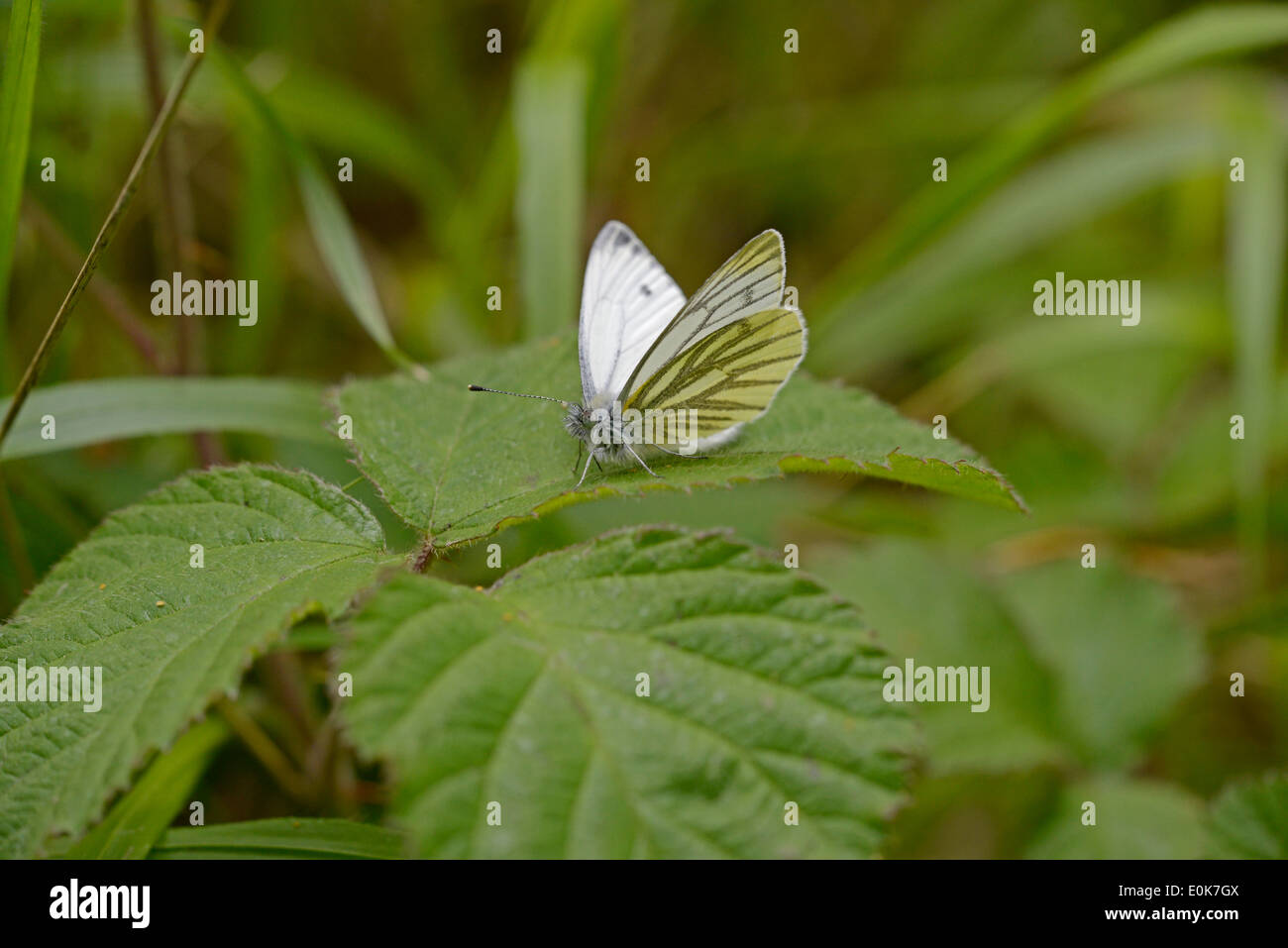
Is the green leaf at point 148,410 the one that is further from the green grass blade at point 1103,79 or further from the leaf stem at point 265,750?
the green grass blade at point 1103,79

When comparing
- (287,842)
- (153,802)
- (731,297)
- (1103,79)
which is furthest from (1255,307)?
(153,802)

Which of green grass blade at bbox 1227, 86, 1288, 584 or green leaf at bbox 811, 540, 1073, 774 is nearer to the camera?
green leaf at bbox 811, 540, 1073, 774

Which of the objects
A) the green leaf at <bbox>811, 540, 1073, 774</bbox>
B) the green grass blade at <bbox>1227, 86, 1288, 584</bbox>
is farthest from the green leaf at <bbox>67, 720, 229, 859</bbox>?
the green grass blade at <bbox>1227, 86, 1288, 584</bbox>

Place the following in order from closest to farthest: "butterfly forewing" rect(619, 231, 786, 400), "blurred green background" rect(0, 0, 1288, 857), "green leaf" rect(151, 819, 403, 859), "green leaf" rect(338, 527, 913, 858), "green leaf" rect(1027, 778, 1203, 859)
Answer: "green leaf" rect(338, 527, 913, 858) → "green leaf" rect(151, 819, 403, 859) → "butterfly forewing" rect(619, 231, 786, 400) → "green leaf" rect(1027, 778, 1203, 859) → "blurred green background" rect(0, 0, 1288, 857)

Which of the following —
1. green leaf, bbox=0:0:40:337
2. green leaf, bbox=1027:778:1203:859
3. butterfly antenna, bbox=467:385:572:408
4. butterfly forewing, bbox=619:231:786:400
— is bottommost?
green leaf, bbox=1027:778:1203:859

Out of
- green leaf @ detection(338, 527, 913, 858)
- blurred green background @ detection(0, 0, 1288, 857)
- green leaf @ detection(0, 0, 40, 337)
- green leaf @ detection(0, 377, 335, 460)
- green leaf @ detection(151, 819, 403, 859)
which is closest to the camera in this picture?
green leaf @ detection(338, 527, 913, 858)

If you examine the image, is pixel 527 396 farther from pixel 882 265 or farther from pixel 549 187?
pixel 882 265

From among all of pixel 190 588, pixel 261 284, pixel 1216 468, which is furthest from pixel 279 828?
pixel 1216 468

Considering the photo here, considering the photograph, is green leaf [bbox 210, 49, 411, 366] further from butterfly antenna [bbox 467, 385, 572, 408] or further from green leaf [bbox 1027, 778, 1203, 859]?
green leaf [bbox 1027, 778, 1203, 859]

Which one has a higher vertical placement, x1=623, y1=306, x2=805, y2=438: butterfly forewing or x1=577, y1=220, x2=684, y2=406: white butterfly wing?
x1=577, y1=220, x2=684, y2=406: white butterfly wing
